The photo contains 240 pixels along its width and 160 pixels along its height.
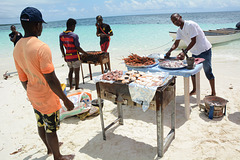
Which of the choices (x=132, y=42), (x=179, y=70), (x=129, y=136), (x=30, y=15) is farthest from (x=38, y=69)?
(x=132, y=42)

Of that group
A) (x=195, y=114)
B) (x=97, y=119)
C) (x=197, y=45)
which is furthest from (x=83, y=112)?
(x=197, y=45)

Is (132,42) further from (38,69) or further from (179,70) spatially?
(38,69)

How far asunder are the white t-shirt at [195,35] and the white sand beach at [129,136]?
1.43 m

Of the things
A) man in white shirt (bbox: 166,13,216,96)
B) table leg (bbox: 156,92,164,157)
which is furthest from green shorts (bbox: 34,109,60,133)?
man in white shirt (bbox: 166,13,216,96)

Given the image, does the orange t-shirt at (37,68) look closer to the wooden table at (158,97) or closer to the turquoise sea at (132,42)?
the wooden table at (158,97)

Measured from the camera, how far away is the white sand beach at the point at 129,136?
3.03 m

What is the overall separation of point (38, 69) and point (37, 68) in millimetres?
20

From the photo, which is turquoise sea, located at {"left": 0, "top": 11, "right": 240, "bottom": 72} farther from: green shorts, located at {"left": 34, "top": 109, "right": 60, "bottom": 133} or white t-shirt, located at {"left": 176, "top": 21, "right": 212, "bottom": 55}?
green shorts, located at {"left": 34, "top": 109, "right": 60, "bottom": 133}

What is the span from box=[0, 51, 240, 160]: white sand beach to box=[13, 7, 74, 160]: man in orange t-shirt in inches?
39.7

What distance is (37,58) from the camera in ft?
6.86

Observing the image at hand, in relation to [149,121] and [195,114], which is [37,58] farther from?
[195,114]

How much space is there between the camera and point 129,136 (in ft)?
11.7

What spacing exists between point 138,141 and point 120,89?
1207 mm

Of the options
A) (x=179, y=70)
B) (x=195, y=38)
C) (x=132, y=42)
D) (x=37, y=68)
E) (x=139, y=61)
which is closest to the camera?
(x=37, y=68)
